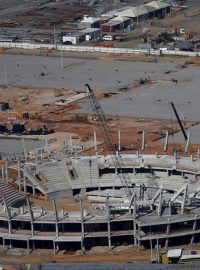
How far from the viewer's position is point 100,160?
46406mm

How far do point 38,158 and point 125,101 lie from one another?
13.7 metres

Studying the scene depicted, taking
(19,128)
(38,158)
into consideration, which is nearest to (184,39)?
(19,128)

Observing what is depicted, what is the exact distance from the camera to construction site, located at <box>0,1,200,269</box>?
39.1 m

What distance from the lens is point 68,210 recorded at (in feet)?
138

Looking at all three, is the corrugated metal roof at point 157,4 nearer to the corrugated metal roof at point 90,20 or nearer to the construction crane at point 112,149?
the corrugated metal roof at point 90,20

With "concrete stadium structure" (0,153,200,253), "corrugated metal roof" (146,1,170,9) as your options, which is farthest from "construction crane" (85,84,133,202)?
"corrugated metal roof" (146,1,170,9)

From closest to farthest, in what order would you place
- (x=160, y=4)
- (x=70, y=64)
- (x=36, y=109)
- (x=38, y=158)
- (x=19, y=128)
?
(x=38, y=158) → (x=19, y=128) → (x=36, y=109) → (x=70, y=64) → (x=160, y=4)

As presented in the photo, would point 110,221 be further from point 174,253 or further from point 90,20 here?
point 90,20

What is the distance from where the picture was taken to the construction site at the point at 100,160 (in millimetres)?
39094

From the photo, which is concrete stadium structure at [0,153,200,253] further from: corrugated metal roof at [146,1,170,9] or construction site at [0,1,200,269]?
corrugated metal roof at [146,1,170,9]

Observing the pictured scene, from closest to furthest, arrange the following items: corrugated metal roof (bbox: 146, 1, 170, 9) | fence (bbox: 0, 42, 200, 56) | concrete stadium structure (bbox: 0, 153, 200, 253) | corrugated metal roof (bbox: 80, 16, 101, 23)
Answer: concrete stadium structure (bbox: 0, 153, 200, 253)
fence (bbox: 0, 42, 200, 56)
corrugated metal roof (bbox: 80, 16, 101, 23)
corrugated metal roof (bbox: 146, 1, 170, 9)

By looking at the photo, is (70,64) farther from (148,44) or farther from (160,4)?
(160,4)

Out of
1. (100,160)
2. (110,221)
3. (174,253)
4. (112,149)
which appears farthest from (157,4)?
(174,253)

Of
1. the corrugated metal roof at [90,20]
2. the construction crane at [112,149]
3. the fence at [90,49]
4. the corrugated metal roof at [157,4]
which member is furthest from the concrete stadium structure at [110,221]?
the corrugated metal roof at [157,4]
